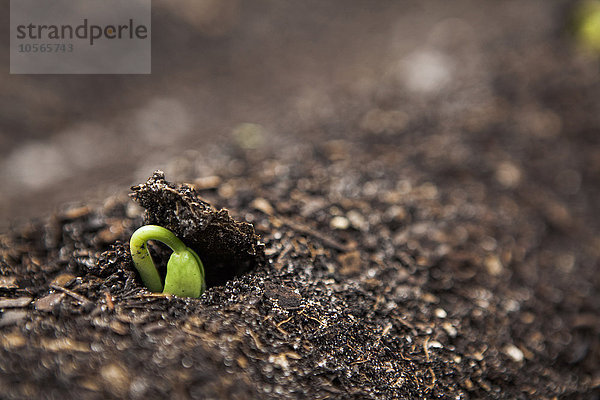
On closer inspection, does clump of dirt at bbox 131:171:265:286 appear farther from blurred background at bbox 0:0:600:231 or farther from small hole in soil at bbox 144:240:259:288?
blurred background at bbox 0:0:600:231

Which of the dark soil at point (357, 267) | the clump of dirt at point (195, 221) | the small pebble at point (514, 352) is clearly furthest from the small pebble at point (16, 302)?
the small pebble at point (514, 352)

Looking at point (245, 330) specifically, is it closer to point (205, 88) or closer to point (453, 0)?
point (205, 88)

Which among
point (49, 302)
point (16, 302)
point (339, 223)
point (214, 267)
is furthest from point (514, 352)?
point (16, 302)

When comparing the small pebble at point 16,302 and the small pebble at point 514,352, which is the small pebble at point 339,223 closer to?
the small pebble at point 514,352

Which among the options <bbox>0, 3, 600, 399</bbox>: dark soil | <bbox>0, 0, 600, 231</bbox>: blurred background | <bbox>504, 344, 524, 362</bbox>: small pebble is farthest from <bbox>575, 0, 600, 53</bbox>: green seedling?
<bbox>504, 344, 524, 362</bbox>: small pebble

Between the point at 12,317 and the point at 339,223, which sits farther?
the point at 339,223

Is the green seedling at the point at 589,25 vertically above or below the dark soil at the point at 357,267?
above

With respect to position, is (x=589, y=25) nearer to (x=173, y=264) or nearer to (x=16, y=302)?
(x=173, y=264)

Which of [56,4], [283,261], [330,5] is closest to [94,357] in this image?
[283,261]
